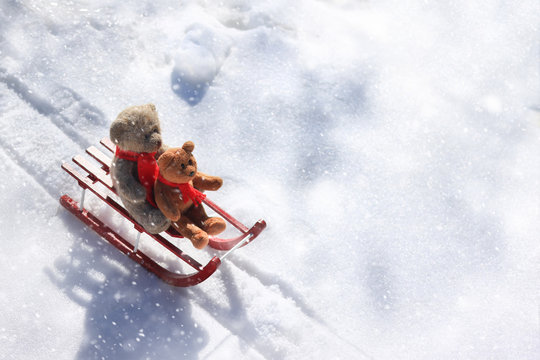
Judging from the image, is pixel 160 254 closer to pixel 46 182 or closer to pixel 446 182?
pixel 46 182

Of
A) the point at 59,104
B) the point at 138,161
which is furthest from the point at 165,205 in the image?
the point at 59,104

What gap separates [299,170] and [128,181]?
1.00 metres

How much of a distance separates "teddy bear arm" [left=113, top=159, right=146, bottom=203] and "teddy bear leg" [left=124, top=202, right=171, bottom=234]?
0.06m

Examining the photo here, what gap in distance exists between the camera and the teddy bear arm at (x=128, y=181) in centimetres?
204

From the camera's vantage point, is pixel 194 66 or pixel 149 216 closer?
pixel 149 216

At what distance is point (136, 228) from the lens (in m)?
2.27

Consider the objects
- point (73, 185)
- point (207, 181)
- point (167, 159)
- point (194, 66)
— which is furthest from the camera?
point (194, 66)

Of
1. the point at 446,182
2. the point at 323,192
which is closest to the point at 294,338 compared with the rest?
the point at 323,192

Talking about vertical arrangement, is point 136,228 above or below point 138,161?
below

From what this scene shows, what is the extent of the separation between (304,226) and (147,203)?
32.3 inches

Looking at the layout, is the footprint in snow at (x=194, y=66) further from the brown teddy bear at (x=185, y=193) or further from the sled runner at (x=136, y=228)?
the brown teddy bear at (x=185, y=193)

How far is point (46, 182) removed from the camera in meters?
2.54

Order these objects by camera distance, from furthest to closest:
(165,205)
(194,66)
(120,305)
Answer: (194,66), (120,305), (165,205)

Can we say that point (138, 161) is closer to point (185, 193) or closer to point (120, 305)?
point (185, 193)
